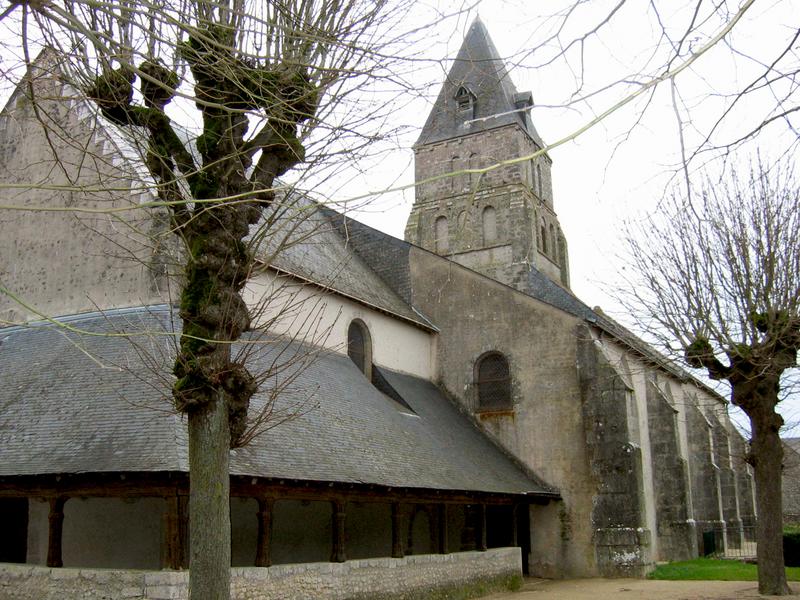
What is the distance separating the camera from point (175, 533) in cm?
946

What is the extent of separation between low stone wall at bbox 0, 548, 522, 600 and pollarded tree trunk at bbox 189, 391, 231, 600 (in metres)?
3.06

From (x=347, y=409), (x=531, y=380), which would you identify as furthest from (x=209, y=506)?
(x=531, y=380)

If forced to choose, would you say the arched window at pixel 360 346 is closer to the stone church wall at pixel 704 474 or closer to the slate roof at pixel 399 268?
the slate roof at pixel 399 268

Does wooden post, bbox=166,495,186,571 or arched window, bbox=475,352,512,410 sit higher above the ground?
arched window, bbox=475,352,512,410

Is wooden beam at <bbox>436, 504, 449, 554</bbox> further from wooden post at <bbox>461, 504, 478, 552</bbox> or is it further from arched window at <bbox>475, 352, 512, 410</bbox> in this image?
arched window at <bbox>475, 352, 512, 410</bbox>

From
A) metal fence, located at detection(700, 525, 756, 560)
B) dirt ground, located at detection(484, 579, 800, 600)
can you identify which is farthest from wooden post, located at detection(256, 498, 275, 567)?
metal fence, located at detection(700, 525, 756, 560)

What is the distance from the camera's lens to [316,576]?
11.2 meters

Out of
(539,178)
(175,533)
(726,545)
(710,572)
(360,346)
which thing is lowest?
(726,545)

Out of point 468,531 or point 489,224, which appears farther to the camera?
point 489,224

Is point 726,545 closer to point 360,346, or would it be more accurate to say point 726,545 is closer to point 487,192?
point 487,192

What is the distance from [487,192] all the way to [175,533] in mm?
18847

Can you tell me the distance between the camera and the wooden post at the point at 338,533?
38.5 ft

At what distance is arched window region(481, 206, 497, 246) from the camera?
1025 inches

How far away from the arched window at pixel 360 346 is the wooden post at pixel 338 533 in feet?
17.9
